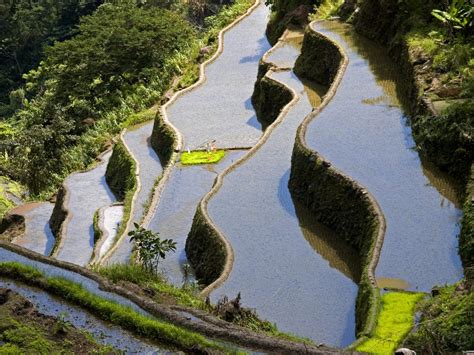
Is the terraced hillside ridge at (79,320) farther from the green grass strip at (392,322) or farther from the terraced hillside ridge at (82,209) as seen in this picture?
the terraced hillside ridge at (82,209)

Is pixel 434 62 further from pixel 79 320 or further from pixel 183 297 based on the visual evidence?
pixel 79 320

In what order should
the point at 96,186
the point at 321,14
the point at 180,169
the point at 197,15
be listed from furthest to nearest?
the point at 197,15, the point at 321,14, the point at 96,186, the point at 180,169

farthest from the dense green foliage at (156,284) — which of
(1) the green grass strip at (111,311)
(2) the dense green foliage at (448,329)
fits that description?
(2) the dense green foliage at (448,329)

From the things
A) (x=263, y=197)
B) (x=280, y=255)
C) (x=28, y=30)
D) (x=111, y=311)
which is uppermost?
(x=111, y=311)

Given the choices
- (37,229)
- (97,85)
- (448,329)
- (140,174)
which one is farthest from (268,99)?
(448,329)

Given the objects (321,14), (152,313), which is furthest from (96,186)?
(152,313)

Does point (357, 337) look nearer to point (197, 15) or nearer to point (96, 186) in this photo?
point (96, 186)
